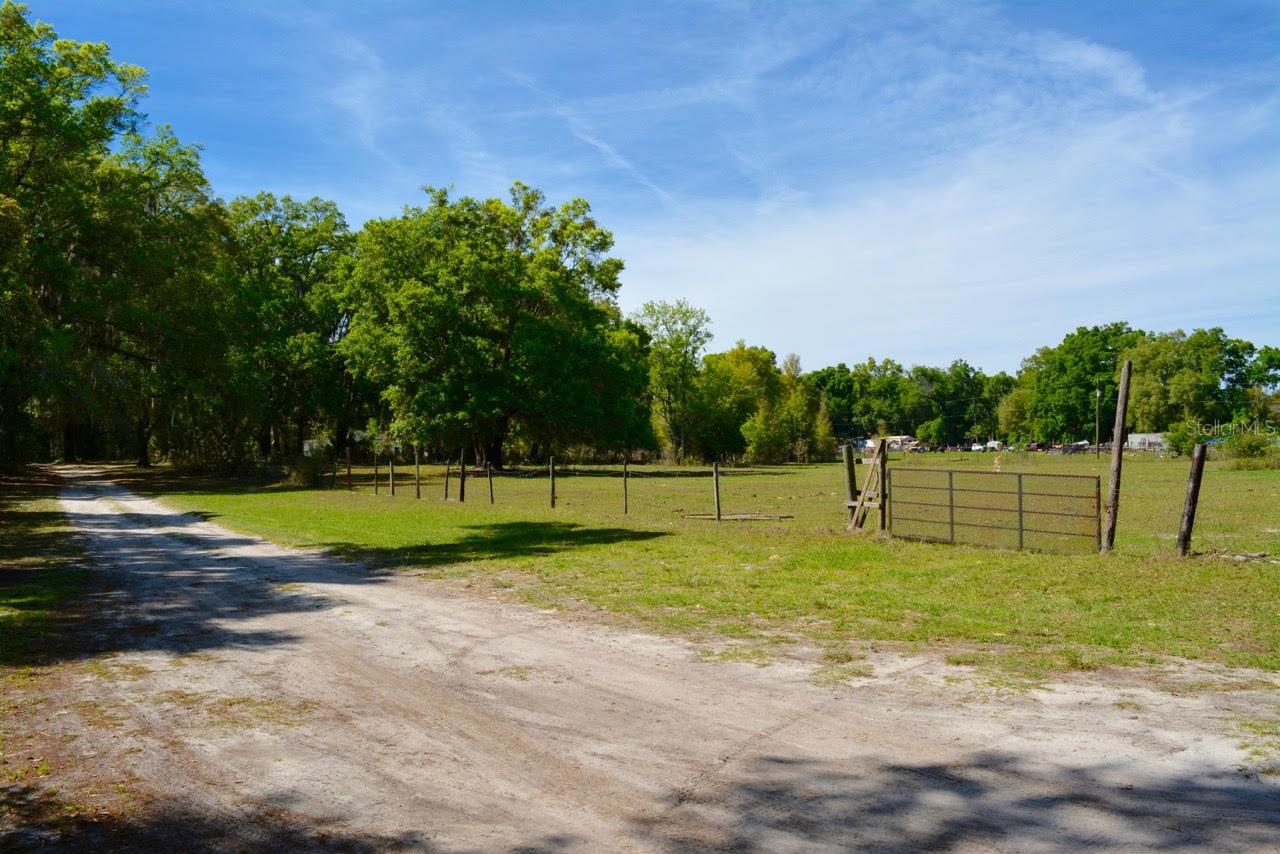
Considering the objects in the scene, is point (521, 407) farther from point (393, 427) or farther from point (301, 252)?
point (301, 252)

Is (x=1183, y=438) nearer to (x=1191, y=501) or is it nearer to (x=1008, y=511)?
(x=1008, y=511)

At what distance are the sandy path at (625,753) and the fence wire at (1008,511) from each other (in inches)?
292

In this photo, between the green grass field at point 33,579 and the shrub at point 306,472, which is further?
the shrub at point 306,472

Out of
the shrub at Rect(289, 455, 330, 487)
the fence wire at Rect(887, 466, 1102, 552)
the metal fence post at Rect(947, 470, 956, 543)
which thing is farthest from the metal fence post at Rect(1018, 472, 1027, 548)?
the shrub at Rect(289, 455, 330, 487)

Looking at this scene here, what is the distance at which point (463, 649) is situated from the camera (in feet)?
27.9

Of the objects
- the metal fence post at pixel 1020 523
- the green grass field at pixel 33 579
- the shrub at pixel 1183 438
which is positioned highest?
the shrub at pixel 1183 438

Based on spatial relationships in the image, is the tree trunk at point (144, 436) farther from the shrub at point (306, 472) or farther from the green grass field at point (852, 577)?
the green grass field at point (852, 577)

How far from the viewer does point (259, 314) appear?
160ft

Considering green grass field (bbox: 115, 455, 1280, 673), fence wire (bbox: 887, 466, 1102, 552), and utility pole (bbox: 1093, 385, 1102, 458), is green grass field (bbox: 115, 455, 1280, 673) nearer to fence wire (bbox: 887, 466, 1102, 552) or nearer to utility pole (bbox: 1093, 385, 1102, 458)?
fence wire (bbox: 887, 466, 1102, 552)

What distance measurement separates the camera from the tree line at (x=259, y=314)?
101 ft

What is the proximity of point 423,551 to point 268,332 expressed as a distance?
38.4 m

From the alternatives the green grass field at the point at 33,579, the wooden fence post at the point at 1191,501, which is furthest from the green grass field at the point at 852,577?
the green grass field at the point at 33,579

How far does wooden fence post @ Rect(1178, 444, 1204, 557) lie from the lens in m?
12.2

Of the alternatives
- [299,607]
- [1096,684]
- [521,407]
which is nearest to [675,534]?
[299,607]
